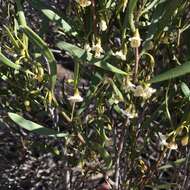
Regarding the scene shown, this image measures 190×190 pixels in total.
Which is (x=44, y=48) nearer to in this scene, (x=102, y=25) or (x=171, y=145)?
(x=102, y=25)

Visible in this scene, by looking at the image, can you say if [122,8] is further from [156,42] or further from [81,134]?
[81,134]

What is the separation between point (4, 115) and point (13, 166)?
0.57 m

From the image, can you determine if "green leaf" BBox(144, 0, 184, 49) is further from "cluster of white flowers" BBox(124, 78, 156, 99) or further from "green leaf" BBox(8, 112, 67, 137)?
"green leaf" BBox(8, 112, 67, 137)

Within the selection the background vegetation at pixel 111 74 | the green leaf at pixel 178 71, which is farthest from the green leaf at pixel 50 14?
the green leaf at pixel 178 71

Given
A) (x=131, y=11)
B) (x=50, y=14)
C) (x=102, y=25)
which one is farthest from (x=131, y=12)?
(x=50, y=14)

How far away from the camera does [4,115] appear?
75.8 inches

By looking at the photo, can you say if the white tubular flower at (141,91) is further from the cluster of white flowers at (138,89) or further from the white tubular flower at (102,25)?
the white tubular flower at (102,25)

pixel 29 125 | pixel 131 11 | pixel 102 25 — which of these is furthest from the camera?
pixel 29 125

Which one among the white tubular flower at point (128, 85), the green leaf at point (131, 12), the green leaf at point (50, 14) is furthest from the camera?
the green leaf at point (50, 14)

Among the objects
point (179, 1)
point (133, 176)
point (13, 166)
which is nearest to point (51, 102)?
point (179, 1)

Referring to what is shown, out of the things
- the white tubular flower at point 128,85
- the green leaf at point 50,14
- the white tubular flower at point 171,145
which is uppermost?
the green leaf at point 50,14

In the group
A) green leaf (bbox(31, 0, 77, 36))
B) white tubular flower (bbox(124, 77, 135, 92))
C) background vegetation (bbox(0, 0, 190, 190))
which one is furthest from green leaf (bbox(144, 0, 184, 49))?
green leaf (bbox(31, 0, 77, 36))

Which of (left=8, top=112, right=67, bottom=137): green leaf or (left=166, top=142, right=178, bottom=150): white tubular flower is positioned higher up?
(left=8, top=112, right=67, bottom=137): green leaf

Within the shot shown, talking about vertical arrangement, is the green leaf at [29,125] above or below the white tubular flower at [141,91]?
below
